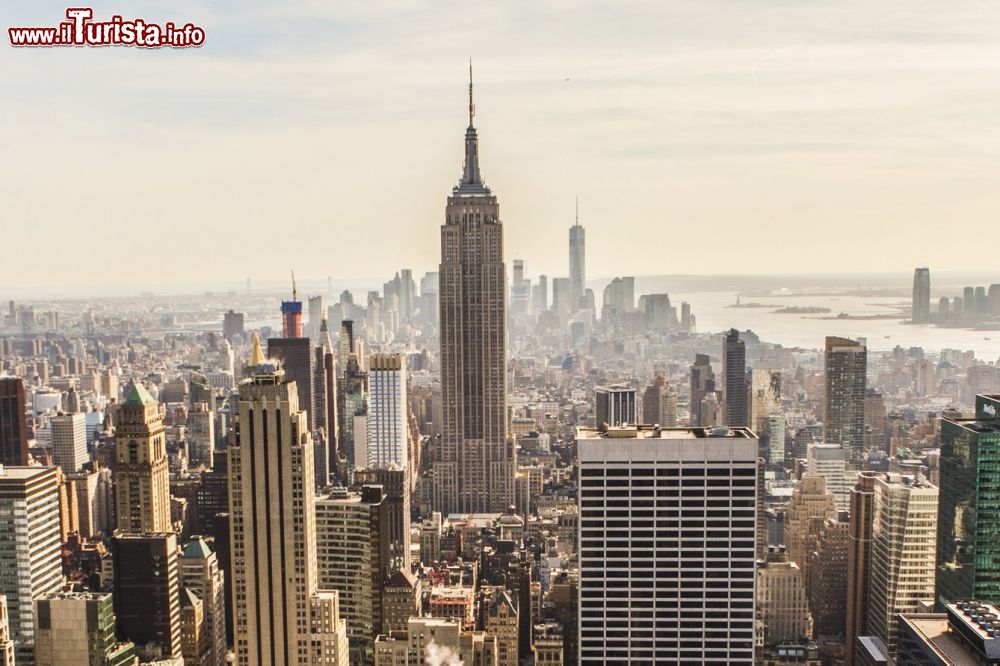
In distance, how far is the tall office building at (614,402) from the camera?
54.5 ft

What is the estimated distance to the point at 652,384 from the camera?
58.4ft

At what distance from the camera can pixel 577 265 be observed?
14.4m

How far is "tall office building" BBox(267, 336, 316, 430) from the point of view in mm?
14789

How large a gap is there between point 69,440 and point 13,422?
1.14 m

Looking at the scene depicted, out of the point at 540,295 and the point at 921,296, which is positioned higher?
the point at 921,296

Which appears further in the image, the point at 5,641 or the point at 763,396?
the point at 763,396

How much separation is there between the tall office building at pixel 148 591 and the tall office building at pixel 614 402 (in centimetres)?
781

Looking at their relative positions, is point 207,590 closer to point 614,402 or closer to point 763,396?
point 614,402

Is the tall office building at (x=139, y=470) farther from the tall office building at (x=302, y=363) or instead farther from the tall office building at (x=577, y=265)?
the tall office building at (x=577, y=265)

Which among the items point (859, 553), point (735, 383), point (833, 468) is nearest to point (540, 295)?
point (735, 383)

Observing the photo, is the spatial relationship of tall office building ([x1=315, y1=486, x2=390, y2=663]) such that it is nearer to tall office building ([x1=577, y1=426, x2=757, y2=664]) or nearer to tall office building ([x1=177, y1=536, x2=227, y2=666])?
tall office building ([x1=177, y1=536, x2=227, y2=666])

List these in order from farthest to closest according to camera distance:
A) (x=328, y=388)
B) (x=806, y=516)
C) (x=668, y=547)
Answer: (x=328, y=388) < (x=806, y=516) < (x=668, y=547)

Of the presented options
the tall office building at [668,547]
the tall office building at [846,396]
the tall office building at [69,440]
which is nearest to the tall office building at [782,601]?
the tall office building at [668,547]

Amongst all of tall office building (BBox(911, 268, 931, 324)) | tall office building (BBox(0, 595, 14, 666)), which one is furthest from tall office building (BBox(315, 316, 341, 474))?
tall office building (BBox(911, 268, 931, 324))
